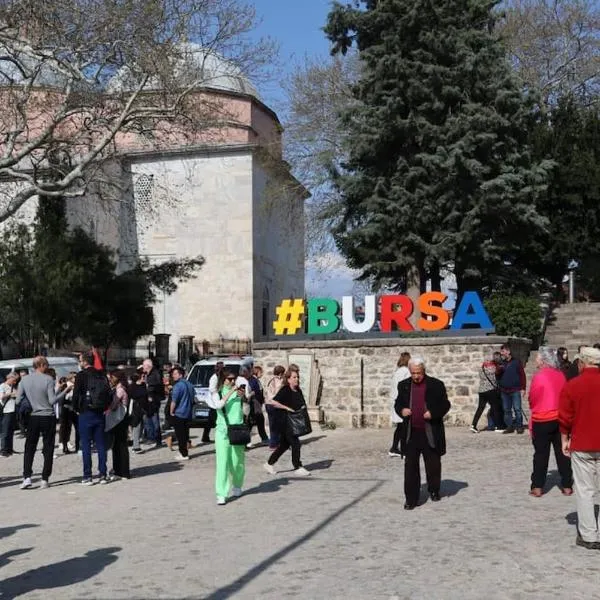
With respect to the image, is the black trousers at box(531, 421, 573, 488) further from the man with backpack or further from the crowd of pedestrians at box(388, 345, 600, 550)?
the man with backpack

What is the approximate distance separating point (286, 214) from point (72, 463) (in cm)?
2224

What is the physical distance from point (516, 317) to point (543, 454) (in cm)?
1611

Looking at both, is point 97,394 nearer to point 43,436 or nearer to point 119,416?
point 119,416

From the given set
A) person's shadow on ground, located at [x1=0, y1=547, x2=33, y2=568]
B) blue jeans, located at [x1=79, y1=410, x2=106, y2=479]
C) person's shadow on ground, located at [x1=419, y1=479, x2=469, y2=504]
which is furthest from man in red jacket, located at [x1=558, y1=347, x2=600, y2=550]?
blue jeans, located at [x1=79, y1=410, x2=106, y2=479]

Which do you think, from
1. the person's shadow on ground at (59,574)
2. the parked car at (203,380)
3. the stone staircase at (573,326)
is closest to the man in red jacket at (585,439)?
the person's shadow on ground at (59,574)

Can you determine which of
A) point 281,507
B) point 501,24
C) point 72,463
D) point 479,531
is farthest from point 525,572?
point 501,24

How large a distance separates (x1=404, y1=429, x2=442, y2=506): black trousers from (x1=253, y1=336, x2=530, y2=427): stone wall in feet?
31.2

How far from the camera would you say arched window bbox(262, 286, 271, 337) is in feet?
166

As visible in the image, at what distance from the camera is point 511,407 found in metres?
17.8

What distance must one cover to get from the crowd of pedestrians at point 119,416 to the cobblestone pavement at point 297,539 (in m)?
0.39

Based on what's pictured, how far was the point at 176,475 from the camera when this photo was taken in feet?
43.7

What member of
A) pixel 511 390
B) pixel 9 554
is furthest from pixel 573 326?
pixel 9 554

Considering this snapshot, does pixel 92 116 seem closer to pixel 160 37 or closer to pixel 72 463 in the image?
pixel 160 37

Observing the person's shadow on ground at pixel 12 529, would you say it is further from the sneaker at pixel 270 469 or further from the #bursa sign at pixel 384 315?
the #bursa sign at pixel 384 315
